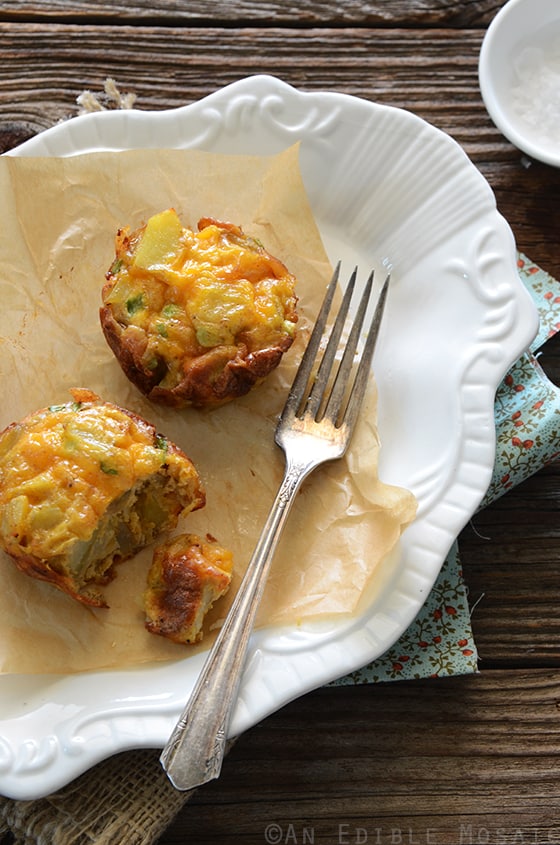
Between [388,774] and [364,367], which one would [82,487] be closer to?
[364,367]

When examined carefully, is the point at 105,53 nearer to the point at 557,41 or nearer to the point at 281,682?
the point at 557,41

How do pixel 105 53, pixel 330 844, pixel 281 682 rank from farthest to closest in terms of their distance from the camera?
pixel 105 53, pixel 330 844, pixel 281 682

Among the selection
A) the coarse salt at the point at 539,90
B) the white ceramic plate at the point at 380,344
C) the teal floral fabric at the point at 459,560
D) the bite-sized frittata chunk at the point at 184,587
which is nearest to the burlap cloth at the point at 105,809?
the white ceramic plate at the point at 380,344

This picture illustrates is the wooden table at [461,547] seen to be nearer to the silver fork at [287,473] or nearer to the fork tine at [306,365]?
the silver fork at [287,473]

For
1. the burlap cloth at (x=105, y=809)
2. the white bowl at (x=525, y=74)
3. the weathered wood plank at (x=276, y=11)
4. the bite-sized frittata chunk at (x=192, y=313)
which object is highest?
the weathered wood plank at (x=276, y=11)

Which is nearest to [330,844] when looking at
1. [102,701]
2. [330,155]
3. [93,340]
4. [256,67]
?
[102,701]

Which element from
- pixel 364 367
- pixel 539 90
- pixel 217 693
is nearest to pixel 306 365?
pixel 364 367
